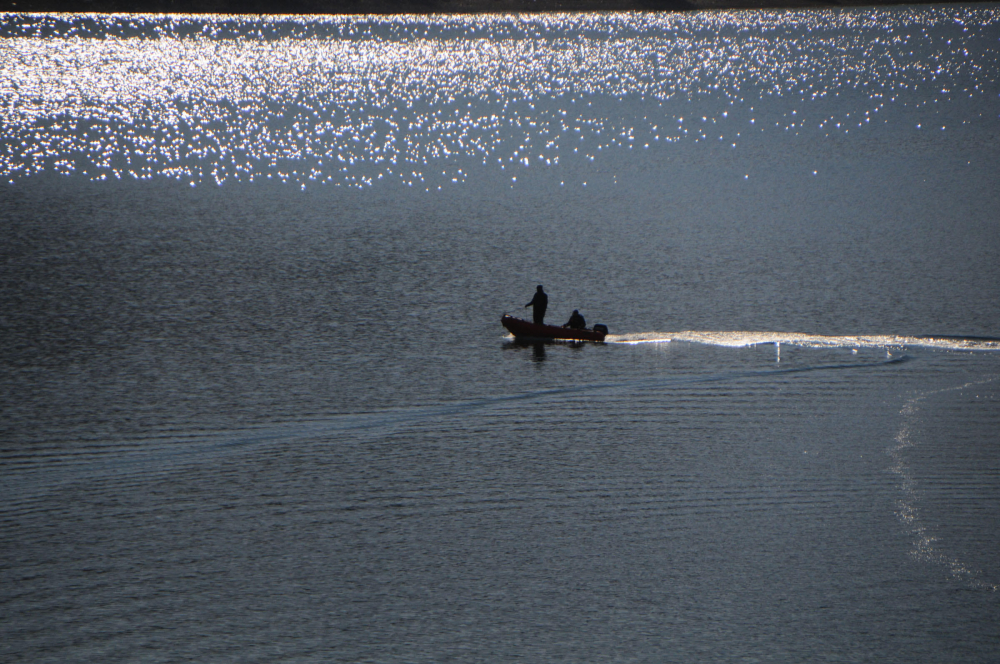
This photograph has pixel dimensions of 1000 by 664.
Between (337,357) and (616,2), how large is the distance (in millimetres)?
134238

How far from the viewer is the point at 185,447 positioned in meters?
23.0

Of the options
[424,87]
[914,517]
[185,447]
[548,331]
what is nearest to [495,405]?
[548,331]

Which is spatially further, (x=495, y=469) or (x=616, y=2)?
(x=616, y=2)

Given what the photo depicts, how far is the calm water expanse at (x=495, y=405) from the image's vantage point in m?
16.4

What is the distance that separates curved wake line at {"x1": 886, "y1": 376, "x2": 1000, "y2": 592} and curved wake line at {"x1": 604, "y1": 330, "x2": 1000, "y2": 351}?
539 cm

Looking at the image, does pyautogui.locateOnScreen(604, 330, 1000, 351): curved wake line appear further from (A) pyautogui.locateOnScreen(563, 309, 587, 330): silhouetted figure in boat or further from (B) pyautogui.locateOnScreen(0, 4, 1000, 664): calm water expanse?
(A) pyautogui.locateOnScreen(563, 309, 587, 330): silhouetted figure in boat

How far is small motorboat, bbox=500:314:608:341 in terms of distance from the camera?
31156mm

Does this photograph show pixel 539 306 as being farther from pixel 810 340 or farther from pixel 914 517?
pixel 914 517

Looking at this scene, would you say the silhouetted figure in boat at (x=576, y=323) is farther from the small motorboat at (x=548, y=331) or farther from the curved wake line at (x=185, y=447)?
the curved wake line at (x=185, y=447)

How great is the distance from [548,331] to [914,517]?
14115 millimetres

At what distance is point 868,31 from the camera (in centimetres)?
16225

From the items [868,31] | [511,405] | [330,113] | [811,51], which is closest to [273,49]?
[330,113]

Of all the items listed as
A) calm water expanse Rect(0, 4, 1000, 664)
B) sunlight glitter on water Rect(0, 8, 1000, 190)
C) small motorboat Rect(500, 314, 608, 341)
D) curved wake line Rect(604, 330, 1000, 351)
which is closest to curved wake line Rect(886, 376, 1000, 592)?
Result: calm water expanse Rect(0, 4, 1000, 664)

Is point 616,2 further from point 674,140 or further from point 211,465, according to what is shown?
point 211,465
